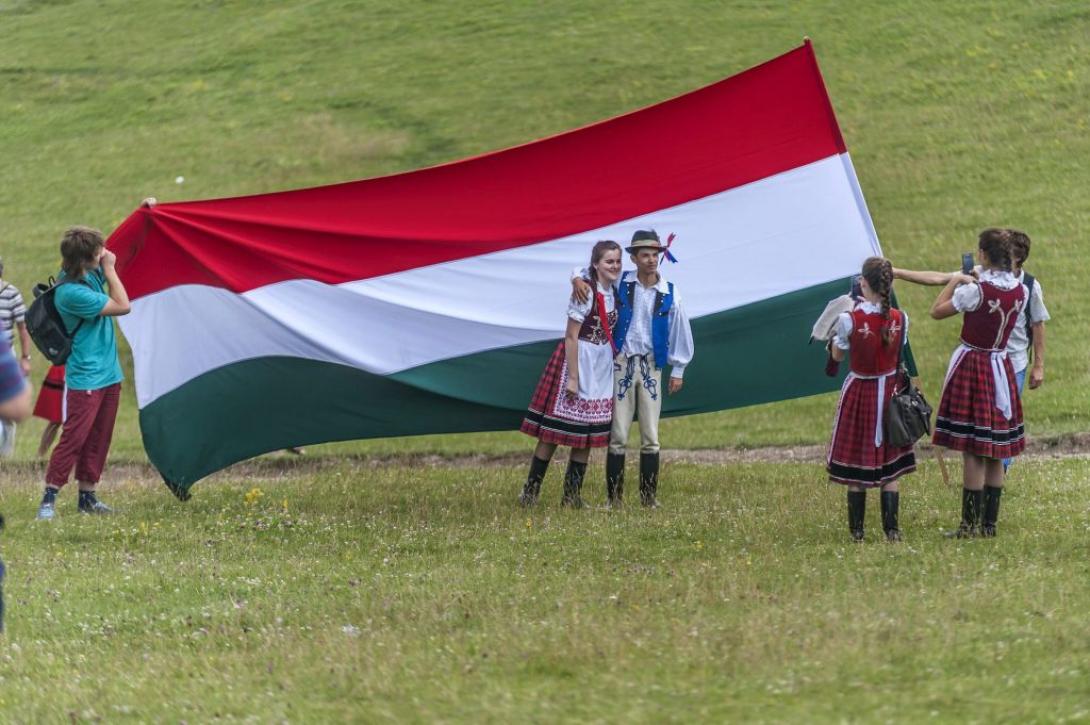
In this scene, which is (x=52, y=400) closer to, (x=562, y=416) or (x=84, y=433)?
(x=84, y=433)

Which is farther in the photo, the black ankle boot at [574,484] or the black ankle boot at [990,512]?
the black ankle boot at [574,484]

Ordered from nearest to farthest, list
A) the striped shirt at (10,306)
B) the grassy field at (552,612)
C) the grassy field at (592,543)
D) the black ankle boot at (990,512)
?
1. the grassy field at (552,612)
2. the grassy field at (592,543)
3. the black ankle boot at (990,512)
4. the striped shirt at (10,306)

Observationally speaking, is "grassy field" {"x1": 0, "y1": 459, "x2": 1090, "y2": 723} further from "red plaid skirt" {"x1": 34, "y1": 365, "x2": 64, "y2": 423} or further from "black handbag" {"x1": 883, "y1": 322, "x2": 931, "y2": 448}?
"red plaid skirt" {"x1": 34, "y1": 365, "x2": 64, "y2": 423}

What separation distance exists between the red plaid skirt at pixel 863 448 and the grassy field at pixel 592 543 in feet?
1.75

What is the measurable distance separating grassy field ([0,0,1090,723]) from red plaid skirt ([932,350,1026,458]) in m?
0.68

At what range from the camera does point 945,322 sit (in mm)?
21625

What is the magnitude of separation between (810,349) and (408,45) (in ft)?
75.9

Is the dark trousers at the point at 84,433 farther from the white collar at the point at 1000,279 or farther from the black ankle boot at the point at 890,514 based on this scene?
the white collar at the point at 1000,279

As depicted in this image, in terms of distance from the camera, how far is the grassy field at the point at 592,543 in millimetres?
6738

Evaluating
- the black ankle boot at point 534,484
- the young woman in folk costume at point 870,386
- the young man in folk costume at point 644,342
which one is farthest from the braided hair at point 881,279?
the black ankle boot at point 534,484

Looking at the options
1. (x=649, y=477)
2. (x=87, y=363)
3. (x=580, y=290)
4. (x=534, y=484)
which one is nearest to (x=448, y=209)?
(x=580, y=290)

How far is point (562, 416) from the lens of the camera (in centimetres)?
1217

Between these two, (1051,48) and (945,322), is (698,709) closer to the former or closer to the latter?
(945,322)

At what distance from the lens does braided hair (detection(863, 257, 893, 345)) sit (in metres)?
9.93
